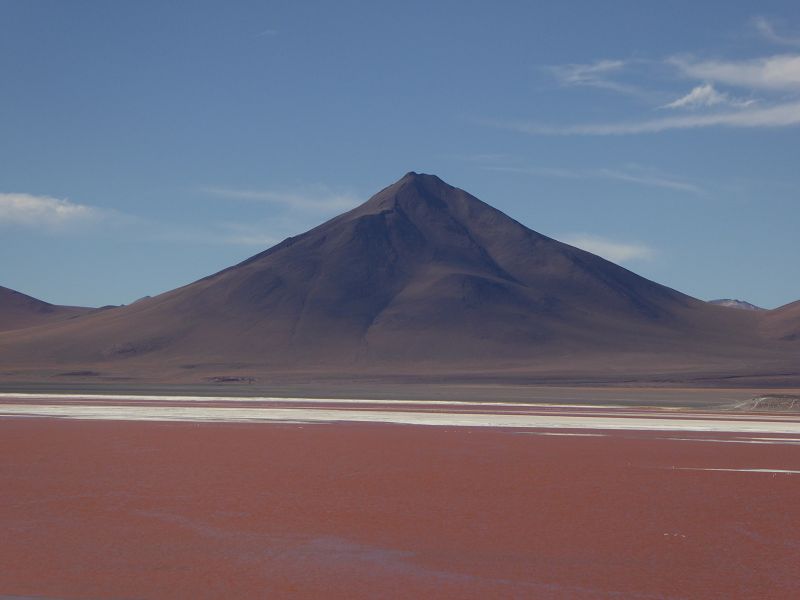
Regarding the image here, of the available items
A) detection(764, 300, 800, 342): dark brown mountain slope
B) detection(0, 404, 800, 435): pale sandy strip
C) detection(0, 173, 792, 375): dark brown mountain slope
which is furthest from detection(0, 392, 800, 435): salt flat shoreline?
detection(764, 300, 800, 342): dark brown mountain slope

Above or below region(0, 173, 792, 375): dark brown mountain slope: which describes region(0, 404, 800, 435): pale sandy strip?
below

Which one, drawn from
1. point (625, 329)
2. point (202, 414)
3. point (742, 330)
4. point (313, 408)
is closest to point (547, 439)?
point (202, 414)

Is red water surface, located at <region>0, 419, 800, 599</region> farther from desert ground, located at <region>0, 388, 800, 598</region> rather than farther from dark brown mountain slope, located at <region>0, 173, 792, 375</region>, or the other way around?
dark brown mountain slope, located at <region>0, 173, 792, 375</region>

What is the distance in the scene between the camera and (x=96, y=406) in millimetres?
47188

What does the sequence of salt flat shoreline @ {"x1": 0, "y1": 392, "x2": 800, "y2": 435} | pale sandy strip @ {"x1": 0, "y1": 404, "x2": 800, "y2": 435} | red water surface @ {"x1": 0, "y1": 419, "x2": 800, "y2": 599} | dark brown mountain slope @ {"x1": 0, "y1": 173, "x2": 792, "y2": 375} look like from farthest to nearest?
dark brown mountain slope @ {"x1": 0, "y1": 173, "x2": 792, "y2": 375}, salt flat shoreline @ {"x1": 0, "y1": 392, "x2": 800, "y2": 435}, pale sandy strip @ {"x1": 0, "y1": 404, "x2": 800, "y2": 435}, red water surface @ {"x1": 0, "y1": 419, "x2": 800, "y2": 599}

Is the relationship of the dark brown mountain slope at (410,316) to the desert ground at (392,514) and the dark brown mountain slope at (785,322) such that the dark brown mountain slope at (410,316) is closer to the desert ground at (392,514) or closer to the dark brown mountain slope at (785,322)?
the dark brown mountain slope at (785,322)

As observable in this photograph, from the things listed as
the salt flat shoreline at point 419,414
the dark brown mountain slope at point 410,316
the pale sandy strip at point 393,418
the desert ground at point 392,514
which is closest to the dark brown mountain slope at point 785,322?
the dark brown mountain slope at point 410,316

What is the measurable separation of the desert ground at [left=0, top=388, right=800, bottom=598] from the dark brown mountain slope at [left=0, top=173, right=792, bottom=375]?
88965 mm

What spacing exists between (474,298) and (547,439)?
116 m

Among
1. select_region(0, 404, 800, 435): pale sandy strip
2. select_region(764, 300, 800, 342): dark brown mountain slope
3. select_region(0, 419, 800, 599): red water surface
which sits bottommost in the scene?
select_region(0, 419, 800, 599): red water surface

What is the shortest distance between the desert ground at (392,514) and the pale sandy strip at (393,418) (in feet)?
15.5

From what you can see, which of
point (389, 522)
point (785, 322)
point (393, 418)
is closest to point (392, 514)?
point (389, 522)

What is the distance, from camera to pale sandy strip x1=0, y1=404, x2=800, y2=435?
36.9m

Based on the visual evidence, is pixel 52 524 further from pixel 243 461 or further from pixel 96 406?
pixel 96 406
